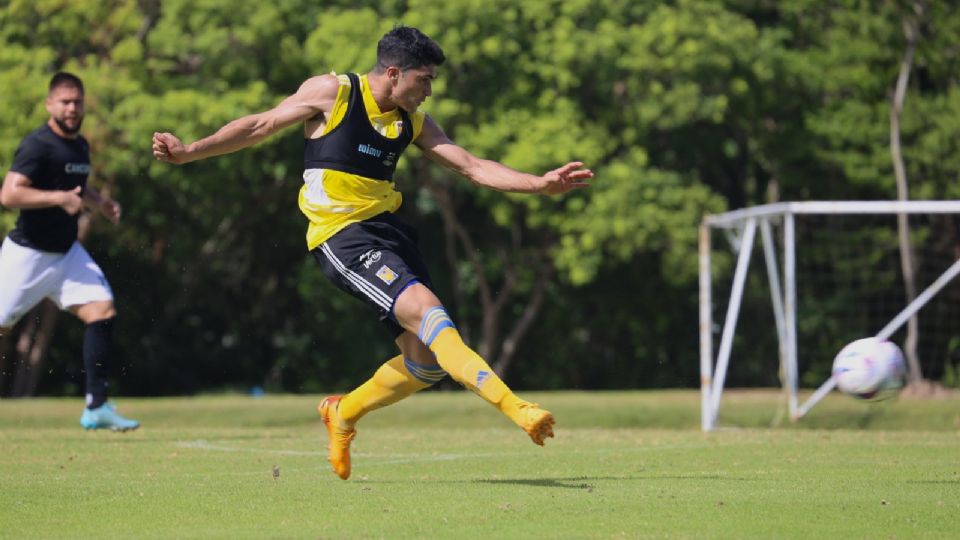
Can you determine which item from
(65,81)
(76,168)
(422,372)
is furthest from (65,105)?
(422,372)

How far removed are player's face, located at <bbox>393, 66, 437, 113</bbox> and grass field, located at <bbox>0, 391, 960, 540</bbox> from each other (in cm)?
229

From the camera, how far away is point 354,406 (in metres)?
9.33

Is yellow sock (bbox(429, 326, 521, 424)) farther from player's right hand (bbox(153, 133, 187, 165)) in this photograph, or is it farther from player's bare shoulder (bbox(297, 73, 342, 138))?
player's right hand (bbox(153, 133, 187, 165))

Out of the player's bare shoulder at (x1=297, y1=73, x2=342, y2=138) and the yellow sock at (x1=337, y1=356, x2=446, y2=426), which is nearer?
the player's bare shoulder at (x1=297, y1=73, x2=342, y2=138)

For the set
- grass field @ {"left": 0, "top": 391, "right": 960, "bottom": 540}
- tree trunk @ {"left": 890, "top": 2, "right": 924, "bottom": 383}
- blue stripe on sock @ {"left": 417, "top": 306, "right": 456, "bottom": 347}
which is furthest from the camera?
tree trunk @ {"left": 890, "top": 2, "right": 924, "bottom": 383}

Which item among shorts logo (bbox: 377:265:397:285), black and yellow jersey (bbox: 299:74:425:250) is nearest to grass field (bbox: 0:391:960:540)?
shorts logo (bbox: 377:265:397:285)

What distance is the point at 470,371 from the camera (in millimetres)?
8352

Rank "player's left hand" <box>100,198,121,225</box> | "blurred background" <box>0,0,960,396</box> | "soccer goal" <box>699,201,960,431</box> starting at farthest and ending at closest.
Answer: "blurred background" <box>0,0,960,396</box>
"soccer goal" <box>699,201,960,431</box>
"player's left hand" <box>100,198,121,225</box>

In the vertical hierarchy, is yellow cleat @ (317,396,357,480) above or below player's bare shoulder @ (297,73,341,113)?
below

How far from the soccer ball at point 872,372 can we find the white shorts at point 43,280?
645cm

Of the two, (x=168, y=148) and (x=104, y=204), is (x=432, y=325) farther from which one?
(x=104, y=204)

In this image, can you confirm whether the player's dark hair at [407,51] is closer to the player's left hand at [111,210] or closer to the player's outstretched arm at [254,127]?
the player's outstretched arm at [254,127]

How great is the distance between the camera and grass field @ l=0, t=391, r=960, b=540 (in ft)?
23.5

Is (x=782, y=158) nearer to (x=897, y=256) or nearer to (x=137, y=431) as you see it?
(x=897, y=256)
